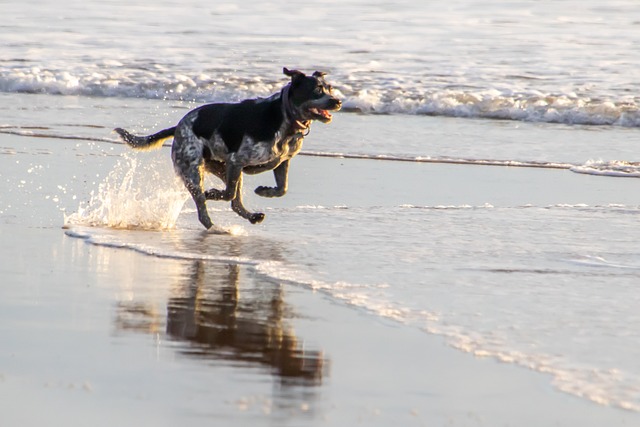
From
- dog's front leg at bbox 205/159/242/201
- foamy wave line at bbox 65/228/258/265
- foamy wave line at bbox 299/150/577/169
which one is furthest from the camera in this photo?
foamy wave line at bbox 299/150/577/169

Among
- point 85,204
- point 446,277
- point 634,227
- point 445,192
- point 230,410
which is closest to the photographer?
point 230,410

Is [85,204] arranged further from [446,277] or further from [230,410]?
[230,410]

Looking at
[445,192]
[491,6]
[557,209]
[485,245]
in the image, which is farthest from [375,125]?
[491,6]

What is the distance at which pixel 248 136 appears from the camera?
8.89 m

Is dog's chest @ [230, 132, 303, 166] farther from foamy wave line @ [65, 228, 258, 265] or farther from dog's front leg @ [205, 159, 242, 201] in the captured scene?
foamy wave line @ [65, 228, 258, 265]

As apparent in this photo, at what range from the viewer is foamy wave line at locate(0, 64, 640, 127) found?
16.2m

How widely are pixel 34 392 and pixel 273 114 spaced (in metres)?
4.39

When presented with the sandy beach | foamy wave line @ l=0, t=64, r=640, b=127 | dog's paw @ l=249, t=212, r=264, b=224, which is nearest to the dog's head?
dog's paw @ l=249, t=212, r=264, b=224

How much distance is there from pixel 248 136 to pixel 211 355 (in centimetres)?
370

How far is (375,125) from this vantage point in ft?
49.5

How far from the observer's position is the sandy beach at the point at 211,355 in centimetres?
459

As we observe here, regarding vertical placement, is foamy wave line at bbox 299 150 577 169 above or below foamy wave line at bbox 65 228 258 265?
below

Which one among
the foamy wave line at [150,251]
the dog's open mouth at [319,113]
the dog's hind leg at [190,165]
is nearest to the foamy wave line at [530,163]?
the dog's hind leg at [190,165]

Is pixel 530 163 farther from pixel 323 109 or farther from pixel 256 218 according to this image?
pixel 256 218
